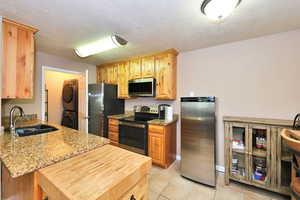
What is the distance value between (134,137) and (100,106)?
3.87 ft

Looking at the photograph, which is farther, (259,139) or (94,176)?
(259,139)

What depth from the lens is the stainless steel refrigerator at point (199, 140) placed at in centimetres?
198

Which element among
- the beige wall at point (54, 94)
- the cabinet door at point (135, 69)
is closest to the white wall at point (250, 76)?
the cabinet door at point (135, 69)

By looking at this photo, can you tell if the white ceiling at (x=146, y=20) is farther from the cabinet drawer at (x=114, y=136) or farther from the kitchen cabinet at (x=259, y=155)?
the cabinet drawer at (x=114, y=136)

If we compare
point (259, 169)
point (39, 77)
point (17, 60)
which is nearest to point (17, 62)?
point (17, 60)

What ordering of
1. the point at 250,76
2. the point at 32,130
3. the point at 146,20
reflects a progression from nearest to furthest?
1. the point at 146,20
2. the point at 32,130
3. the point at 250,76

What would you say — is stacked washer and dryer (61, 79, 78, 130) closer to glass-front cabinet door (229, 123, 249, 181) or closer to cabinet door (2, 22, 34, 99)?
cabinet door (2, 22, 34, 99)

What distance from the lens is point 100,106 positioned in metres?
3.16

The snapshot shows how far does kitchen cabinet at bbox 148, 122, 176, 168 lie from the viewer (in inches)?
94.9

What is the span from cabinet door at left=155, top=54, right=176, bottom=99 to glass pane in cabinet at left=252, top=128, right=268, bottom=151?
58.8 inches

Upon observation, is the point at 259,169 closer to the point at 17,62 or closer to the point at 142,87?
the point at 142,87

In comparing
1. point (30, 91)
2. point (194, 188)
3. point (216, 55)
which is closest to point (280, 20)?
point (216, 55)

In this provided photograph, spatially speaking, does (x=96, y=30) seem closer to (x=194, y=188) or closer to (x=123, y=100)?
(x=123, y=100)

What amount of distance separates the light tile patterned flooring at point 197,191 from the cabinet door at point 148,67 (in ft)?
6.73
